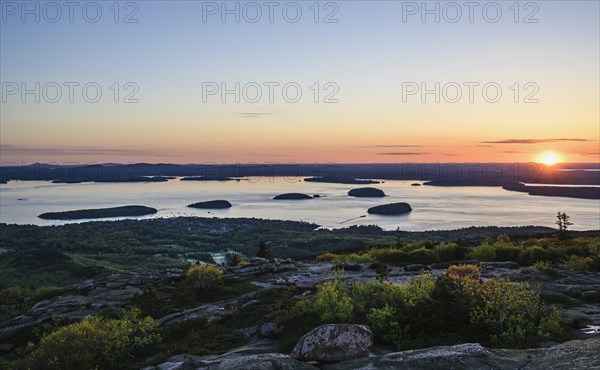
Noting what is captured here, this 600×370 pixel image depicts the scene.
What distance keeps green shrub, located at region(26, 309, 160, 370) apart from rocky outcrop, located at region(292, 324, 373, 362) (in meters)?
6.34

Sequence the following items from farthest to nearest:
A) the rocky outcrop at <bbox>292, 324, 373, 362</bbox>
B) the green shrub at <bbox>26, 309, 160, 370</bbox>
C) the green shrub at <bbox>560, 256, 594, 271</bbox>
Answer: the green shrub at <bbox>560, 256, 594, 271</bbox> → the green shrub at <bbox>26, 309, 160, 370</bbox> → the rocky outcrop at <bbox>292, 324, 373, 362</bbox>

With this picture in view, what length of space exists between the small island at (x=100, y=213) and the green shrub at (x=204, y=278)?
6147 inches

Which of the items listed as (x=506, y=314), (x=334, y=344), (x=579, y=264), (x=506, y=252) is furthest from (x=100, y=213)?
(x=506, y=314)

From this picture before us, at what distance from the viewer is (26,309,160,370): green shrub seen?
42.9 ft

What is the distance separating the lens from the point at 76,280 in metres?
59.4

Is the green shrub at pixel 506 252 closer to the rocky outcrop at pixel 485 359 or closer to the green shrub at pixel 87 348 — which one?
the rocky outcrop at pixel 485 359

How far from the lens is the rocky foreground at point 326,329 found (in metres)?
9.12

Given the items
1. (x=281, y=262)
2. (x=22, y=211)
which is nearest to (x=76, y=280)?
(x=281, y=262)

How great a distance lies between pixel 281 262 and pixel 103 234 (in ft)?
362

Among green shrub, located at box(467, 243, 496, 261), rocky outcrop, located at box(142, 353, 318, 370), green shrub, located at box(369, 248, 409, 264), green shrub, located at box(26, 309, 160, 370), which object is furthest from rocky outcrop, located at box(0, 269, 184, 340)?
green shrub, located at box(467, 243, 496, 261)

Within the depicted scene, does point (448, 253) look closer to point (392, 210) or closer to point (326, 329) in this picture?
point (326, 329)

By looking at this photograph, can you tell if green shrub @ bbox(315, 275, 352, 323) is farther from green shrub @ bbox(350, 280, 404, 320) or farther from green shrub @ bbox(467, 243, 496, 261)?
green shrub @ bbox(467, 243, 496, 261)

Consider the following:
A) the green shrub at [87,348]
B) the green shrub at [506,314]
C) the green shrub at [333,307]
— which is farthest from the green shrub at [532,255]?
the green shrub at [87,348]

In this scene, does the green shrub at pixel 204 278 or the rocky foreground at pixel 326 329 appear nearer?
the rocky foreground at pixel 326 329
